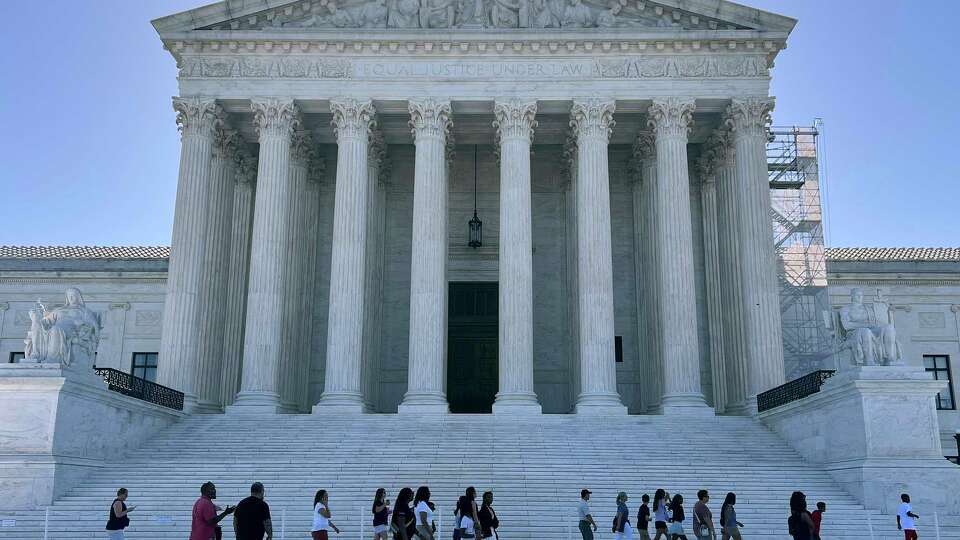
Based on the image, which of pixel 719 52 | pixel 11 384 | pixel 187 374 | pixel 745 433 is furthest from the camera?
pixel 719 52

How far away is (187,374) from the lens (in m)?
33.0

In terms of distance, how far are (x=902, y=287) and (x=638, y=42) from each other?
2062 cm

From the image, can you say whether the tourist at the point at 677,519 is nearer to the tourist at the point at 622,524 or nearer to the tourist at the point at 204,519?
the tourist at the point at 622,524

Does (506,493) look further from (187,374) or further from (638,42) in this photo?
(638,42)

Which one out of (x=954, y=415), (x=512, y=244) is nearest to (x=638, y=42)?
(x=512, y=244)

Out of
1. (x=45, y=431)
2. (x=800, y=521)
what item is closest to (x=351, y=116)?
(x=45, y=431)

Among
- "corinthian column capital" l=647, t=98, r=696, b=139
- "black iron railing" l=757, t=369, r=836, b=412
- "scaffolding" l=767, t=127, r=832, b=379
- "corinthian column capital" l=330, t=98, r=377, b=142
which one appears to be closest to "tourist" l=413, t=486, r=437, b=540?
"black iron railing" l=757, t=369, r=836, b=412

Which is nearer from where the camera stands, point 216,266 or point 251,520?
point 251,520

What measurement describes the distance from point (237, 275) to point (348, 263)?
7.45m

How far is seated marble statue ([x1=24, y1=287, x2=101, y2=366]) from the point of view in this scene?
81.1 feet

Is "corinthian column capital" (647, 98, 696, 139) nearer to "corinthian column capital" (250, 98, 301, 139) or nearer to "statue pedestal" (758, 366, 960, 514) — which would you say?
"statue pedestal" (758, 366, 960, 514)

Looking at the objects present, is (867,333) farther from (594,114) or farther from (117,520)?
(117,520)

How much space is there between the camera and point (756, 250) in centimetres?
3384

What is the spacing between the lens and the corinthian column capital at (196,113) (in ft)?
115
